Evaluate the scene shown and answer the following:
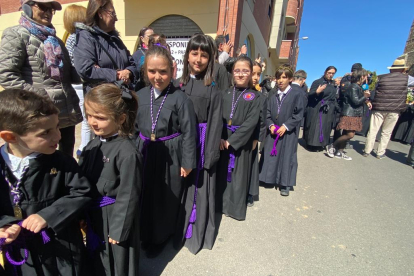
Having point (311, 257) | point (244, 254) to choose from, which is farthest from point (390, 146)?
point (244, 254)

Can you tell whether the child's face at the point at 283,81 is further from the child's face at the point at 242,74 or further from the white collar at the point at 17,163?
the white collar at the point at 17,163

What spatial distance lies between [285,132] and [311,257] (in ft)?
5.80

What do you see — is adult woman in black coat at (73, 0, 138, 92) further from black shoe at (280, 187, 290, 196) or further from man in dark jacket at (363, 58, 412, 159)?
man in dark jacket at (363, 58, 412, 159)

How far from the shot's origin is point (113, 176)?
142cm

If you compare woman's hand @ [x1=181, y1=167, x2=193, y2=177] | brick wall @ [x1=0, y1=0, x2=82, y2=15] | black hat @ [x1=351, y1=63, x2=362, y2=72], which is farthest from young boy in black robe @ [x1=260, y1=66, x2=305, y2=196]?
brick wall @ [x1=0, y1=0, x2=82, y2=15]

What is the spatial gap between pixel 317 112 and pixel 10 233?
21.1 feet

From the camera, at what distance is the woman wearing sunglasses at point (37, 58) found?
1.90 meters

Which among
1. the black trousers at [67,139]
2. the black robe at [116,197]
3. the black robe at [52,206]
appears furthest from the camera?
the black trousers at [67,139]

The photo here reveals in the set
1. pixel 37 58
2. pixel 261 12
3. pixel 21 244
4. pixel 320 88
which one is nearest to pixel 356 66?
pixel 320 88

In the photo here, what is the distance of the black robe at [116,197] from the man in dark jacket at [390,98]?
6.30 metres

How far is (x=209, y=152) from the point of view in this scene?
7.16 ft

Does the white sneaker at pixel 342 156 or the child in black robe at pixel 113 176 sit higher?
the child in black robe at pixel 113 176

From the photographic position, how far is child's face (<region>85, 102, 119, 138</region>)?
1.41 meters

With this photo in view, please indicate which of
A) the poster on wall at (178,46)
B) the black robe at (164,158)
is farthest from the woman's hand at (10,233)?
the poster on wall at (178,46)
